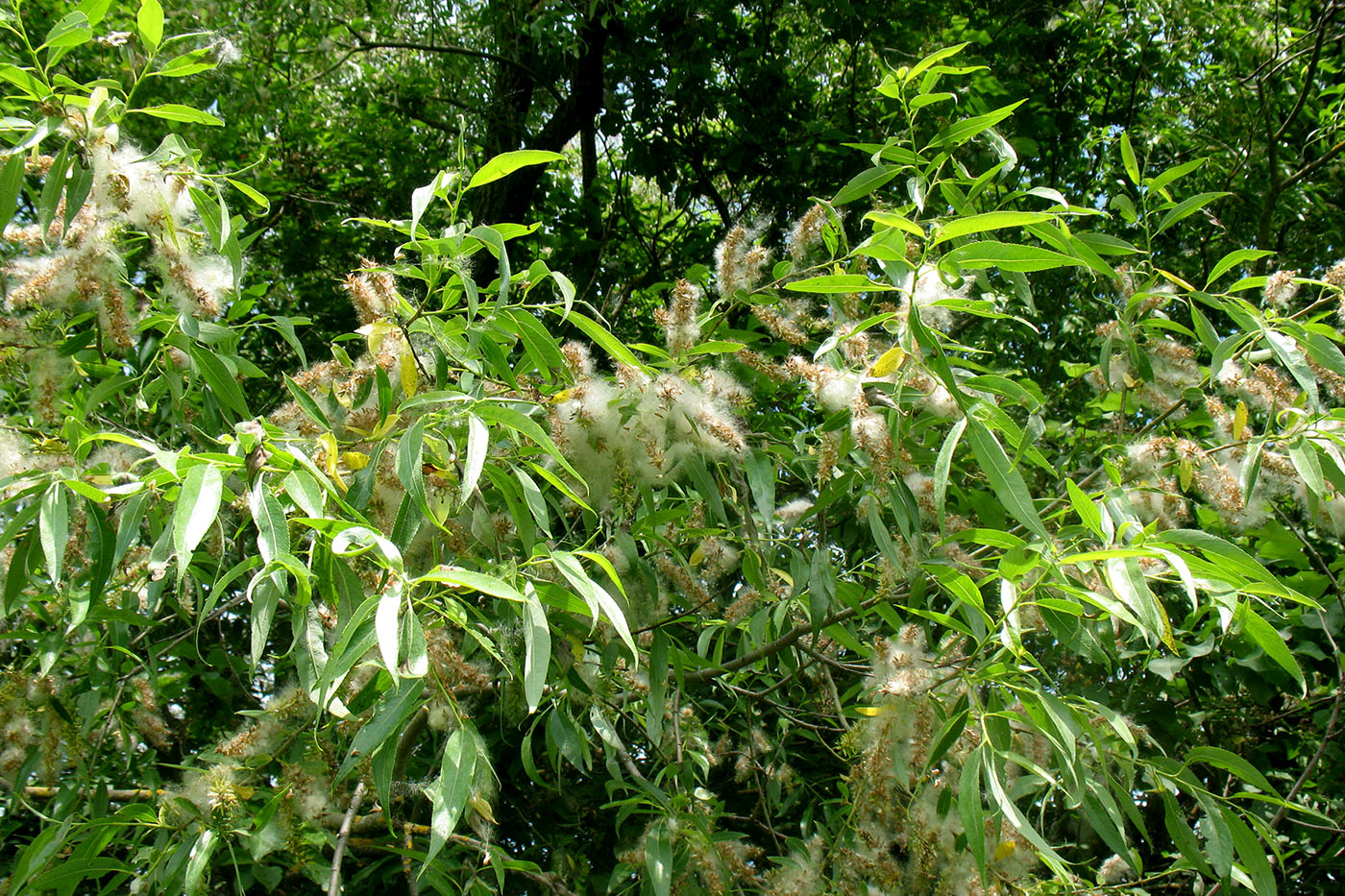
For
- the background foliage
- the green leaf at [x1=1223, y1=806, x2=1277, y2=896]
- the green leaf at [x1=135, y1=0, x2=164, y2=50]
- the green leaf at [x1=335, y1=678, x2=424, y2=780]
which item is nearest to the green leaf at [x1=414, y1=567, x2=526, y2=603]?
the background foliage

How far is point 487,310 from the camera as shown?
4.86 ft

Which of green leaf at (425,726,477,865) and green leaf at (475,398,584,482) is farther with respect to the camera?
green leaf at (475,398,584,482)

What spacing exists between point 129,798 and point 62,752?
0.45 metres

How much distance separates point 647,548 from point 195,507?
3.39 feet

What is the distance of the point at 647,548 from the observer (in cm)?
195

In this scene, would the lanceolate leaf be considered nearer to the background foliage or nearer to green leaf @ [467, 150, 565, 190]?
the background foliage

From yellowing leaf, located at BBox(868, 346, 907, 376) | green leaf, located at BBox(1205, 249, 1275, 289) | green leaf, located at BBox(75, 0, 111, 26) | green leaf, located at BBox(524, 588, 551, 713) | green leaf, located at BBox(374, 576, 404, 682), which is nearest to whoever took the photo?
green leaf, located at BBox(374, 576, 404, 682)

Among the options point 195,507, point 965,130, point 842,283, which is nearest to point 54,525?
point 195,507

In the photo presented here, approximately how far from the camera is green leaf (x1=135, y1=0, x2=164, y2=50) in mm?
1356

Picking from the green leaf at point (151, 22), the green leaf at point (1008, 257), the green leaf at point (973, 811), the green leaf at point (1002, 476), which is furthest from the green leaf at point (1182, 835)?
the green leaf at point (151, 22)

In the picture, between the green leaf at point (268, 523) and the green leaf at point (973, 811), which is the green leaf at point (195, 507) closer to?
the green leaf at point (268, 523)

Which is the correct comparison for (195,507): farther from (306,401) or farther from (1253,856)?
(1253,856)

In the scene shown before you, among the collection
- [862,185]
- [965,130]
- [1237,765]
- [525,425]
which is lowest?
[1237,765]

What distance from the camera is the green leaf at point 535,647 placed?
3.30ft
